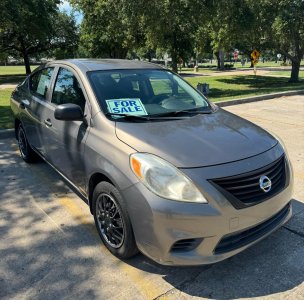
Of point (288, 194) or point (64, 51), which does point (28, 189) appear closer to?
point (288, 194)

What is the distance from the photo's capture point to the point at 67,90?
4.23m

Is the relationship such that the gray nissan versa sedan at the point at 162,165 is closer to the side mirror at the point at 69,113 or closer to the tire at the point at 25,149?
the side mirror at the point at 69,113

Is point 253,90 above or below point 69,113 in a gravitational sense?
below

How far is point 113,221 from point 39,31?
29887mm

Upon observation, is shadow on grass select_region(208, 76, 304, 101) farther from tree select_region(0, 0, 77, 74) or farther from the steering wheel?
tree select_region(0, 0, 77, 74)

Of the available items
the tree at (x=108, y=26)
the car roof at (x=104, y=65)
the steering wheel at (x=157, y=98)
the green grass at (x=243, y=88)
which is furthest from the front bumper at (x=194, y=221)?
the tree at (x=108, y=26)

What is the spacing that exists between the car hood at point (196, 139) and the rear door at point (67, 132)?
56cm

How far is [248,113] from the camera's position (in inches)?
422

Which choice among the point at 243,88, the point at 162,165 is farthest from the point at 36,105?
the point at 243,88

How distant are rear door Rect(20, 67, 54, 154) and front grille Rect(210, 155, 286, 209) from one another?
270cm

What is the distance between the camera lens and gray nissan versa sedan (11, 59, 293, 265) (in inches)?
108

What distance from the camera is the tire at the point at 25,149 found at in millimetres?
5736

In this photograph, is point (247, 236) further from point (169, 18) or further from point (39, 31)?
point (39, 31)

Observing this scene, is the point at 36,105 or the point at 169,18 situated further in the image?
the point at 169,18
